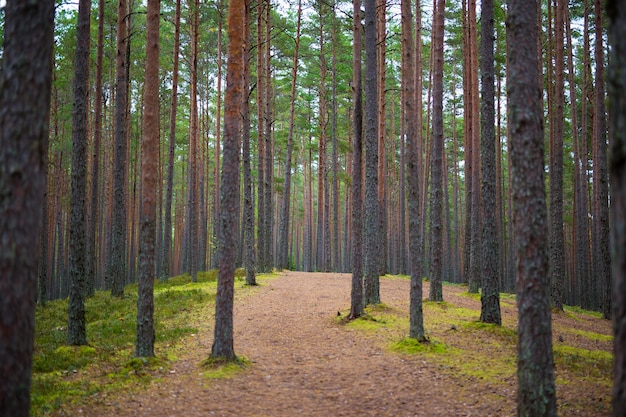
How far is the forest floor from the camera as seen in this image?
612 centimetres

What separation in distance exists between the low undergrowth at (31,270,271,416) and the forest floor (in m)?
0.25

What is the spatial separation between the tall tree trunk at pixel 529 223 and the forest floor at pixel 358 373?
967mm

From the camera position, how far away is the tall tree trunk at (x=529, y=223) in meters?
4.84

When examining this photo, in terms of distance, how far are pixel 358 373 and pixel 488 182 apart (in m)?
5.46

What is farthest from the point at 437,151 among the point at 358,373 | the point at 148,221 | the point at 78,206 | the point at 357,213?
the point at 78,206

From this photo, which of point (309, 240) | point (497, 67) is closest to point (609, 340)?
point (497, 67)

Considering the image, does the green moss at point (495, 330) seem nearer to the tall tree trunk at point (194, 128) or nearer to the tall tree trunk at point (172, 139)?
the tall tree trunk at point (194, 128)

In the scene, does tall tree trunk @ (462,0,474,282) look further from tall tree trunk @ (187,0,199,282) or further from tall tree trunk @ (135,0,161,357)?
tall tree trunk @ (135,0,161,357)

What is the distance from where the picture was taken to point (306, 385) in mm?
7352

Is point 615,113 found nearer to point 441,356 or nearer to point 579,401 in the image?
point 579,401

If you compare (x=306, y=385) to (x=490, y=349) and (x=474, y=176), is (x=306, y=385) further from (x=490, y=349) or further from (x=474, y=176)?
(x=474, y=176)

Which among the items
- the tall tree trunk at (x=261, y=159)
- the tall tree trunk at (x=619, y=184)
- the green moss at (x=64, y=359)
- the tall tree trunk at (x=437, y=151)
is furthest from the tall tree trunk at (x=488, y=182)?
the tall tree trunk at (x=261, y=159)

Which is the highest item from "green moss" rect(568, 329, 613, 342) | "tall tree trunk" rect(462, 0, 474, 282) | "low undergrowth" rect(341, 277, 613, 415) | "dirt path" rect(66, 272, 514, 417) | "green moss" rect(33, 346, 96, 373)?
"tall tree trunk" rect(462, 0, 474, 282)

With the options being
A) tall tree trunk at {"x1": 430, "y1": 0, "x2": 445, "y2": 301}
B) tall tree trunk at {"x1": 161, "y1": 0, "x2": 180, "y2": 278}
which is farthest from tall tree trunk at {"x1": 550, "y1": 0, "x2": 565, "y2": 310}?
tall tree trunk at {"x1": 161, "y1": 0, "x2": 180, "y2": 278}
